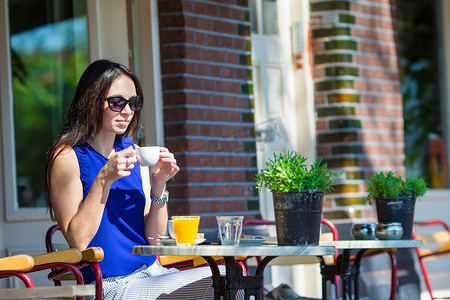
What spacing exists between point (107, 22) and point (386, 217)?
1.90 metres

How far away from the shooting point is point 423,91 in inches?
255

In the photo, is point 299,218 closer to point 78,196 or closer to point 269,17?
point 78,196

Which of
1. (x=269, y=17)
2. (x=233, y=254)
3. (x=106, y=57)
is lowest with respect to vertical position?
(x=233, y=254)

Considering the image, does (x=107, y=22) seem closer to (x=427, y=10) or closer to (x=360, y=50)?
(x=360, y=50)

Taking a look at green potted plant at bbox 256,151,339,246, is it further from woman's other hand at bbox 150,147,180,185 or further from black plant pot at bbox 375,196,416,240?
black plant pot at bbox 375,196,416,240

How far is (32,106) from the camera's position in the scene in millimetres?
4281

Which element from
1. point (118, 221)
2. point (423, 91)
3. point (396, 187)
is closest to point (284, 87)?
point (423, 91)

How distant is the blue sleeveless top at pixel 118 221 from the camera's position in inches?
110

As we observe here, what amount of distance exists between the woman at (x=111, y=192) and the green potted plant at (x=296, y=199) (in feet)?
1.15

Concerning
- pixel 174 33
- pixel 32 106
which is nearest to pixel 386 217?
pixel 174 33

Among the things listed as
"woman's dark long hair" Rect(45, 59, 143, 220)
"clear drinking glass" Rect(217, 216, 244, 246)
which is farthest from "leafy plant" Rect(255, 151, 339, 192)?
"woman's dark long hair" Rect(45, 59, 143, 220)

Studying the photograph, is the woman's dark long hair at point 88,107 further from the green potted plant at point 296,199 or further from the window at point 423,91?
the window at point 423,91

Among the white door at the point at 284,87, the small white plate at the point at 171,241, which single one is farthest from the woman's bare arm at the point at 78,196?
the white door at the point at 284,87

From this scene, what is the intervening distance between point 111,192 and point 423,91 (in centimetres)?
414
